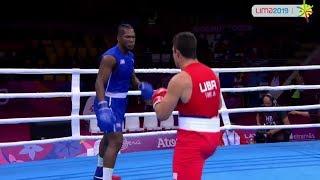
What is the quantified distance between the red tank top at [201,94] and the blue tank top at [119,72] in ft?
4.14

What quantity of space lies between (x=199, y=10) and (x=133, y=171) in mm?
9590

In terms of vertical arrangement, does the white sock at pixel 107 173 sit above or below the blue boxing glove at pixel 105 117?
below

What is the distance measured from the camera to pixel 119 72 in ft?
15.3

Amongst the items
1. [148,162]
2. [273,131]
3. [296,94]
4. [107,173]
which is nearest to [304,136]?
[296,94]

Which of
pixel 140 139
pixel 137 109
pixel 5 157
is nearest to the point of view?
pixel 5 157

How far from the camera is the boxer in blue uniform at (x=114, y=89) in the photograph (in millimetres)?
4480

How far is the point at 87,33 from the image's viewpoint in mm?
13875

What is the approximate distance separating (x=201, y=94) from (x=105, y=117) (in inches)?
43.9

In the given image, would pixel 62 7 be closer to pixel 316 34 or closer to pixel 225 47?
pixel 225 47

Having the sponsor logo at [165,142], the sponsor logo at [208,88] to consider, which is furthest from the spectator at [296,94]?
the sponsor logo at [208,88]

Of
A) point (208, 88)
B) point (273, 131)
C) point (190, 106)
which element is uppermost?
point (208, 88)

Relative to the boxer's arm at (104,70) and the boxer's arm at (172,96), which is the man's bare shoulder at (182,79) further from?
the boxer's arm at (104,70)

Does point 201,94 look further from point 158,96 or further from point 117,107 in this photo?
point 117,107

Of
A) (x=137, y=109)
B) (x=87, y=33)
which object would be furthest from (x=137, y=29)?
(x=137, y=109)
